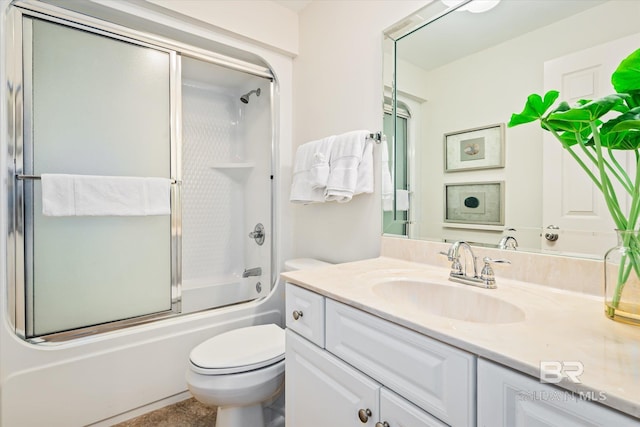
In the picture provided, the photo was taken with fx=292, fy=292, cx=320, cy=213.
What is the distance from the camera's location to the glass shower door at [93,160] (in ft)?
4.31

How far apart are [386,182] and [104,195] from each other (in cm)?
136

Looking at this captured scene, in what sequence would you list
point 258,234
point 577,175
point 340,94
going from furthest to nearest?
1. point 258,234
2. point 340,94
3. point 577,175

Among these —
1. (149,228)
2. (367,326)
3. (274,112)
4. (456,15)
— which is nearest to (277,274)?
(149,228)

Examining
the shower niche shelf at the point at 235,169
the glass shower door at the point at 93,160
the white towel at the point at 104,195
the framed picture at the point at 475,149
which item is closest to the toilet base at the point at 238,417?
the glass shower door at the point at 93,160

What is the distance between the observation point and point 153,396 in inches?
58.0

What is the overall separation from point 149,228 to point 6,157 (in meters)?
0.62

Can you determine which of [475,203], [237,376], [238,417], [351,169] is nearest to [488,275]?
[475,203]

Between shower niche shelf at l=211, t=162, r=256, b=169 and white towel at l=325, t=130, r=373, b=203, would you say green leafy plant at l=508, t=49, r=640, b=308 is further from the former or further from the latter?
shower niche shelf at l=211, t=162, r=256, b=169

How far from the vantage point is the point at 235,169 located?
2408 mm

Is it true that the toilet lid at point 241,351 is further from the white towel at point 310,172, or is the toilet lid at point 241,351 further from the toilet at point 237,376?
the white towel at point 310,172

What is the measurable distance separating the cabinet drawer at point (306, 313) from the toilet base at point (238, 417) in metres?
0.51

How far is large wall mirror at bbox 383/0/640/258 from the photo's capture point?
33.8 inches

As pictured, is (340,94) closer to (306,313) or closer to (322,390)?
(306,313)

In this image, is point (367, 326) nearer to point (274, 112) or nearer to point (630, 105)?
point (630, 105)
